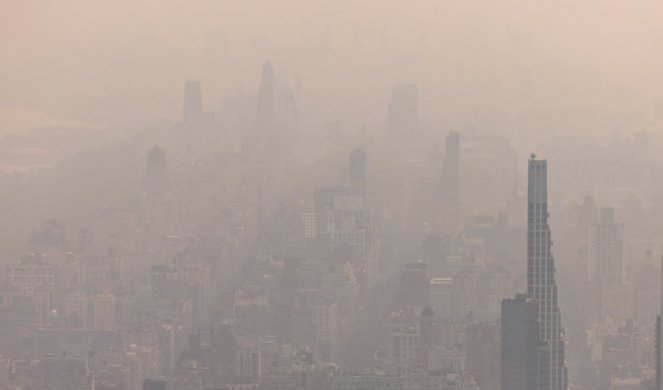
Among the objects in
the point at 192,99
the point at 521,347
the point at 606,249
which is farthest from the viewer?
the point at 606,249

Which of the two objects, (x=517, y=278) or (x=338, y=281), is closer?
(x=517, y=278)

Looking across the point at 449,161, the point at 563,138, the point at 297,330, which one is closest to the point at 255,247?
the point at 297,330

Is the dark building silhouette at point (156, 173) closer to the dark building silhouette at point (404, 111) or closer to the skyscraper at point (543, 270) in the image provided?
the dark building silhouette at point (404, 111)

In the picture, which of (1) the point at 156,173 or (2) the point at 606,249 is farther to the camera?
(2) the point at 606,249

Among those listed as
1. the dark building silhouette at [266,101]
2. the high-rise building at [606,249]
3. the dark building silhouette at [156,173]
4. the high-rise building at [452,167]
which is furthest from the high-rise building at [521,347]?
the dark building silhouette at [156,173]

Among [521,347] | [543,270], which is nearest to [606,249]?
[543,270]

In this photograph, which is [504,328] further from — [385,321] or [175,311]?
[175,311]

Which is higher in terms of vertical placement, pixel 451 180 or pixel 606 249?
pixel 451 180

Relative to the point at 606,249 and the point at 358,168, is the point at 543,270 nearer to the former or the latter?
the point at 606,249
